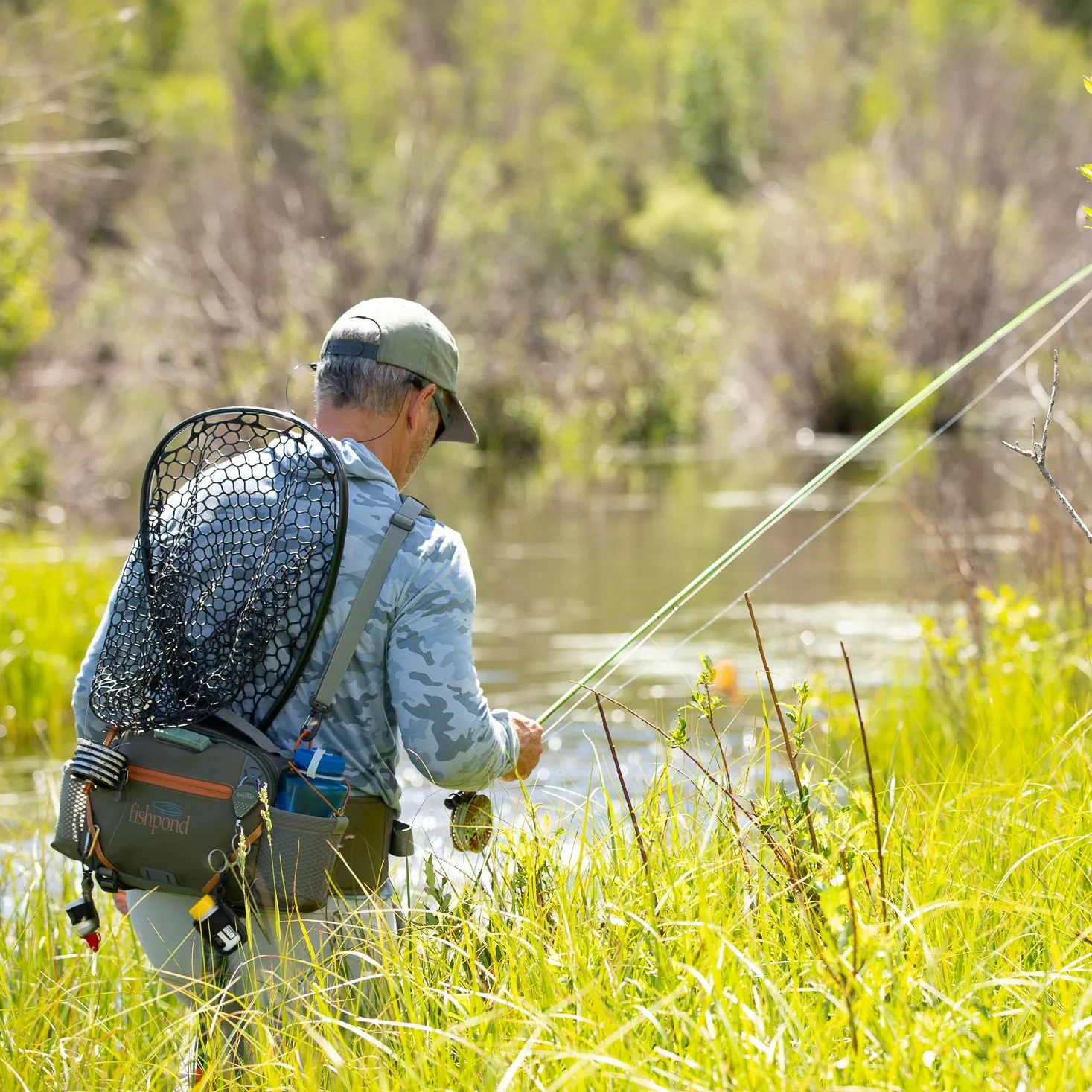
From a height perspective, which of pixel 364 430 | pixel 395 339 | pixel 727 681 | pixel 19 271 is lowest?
pixel 727 681

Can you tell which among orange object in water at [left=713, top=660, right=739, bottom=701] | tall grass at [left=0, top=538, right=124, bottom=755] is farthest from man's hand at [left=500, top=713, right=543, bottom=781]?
orange object in water at [left=713, top=660, right=739, bottom=701]

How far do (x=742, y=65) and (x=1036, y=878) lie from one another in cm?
6645

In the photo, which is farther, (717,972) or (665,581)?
(665,581)

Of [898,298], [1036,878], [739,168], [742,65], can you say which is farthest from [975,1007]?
[742,65]

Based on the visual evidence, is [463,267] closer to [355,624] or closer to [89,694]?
[89,694]

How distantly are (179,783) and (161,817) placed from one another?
0.06 meters

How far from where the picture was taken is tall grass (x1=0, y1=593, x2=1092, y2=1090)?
212 centimetres

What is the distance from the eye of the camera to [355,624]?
8.82 ft

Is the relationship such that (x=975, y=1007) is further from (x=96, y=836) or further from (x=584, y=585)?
(x=584, y=585)

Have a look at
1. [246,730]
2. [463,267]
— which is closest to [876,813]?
[246,730]

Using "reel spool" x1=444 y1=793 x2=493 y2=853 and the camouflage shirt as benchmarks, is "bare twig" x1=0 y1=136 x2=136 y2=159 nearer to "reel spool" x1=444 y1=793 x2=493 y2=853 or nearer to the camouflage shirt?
the camouflage shirt

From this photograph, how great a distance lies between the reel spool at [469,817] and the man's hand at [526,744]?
63 mm

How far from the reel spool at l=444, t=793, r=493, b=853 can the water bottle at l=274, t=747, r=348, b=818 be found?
0.27 metres

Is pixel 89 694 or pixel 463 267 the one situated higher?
pixel 463 267
